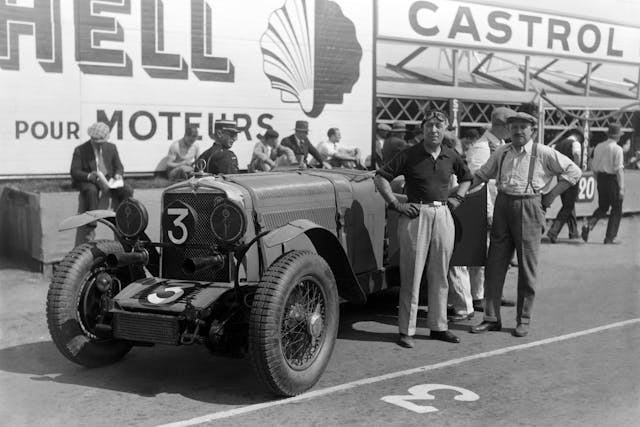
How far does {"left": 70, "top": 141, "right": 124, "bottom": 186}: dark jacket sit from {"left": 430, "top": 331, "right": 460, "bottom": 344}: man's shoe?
15.1 feet

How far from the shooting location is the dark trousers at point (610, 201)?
1086cm

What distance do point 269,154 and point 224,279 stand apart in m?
6.09

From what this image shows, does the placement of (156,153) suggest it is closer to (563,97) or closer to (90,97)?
(90,97)

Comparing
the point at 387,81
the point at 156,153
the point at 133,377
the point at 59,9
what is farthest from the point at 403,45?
the point at 133,377

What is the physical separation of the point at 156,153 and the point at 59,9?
233cm

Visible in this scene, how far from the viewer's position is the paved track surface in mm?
4035

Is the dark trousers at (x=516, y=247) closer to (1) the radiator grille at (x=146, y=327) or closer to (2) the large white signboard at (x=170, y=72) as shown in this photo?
(1) the radiator grille at (x=146, y=327)

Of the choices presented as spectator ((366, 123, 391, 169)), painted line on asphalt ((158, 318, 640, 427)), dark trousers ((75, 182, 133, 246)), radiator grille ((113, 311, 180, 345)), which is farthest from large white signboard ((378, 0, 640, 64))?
radiator grille ((113, 311, 180, 345))

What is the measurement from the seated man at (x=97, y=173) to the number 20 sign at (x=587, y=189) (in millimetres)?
7834

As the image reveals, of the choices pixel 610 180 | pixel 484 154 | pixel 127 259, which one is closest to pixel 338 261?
pixel 127 259

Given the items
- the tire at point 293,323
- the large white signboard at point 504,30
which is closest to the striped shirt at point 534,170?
the tire at point 293,323

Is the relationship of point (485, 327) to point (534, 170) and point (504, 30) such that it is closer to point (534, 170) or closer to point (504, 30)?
point (534, 170)

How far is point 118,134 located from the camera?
34.0 ft

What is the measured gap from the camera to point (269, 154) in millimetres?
10812
